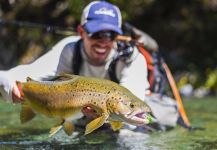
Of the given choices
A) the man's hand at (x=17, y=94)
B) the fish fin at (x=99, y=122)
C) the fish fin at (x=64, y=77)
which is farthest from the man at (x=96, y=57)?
the fish fin at (x=99, y=122)

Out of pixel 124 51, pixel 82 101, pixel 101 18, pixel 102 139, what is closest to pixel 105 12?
pixel 101 18

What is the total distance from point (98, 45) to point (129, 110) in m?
1.40

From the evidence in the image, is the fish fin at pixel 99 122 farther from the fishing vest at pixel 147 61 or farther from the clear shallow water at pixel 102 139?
the fishing vest at pixel 147 61

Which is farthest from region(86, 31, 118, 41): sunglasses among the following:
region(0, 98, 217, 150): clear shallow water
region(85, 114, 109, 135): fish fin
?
region(85, 114, 109, 135): fish fin

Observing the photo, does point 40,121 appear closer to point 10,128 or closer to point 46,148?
point 10,128

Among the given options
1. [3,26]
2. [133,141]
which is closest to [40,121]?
[133,141]

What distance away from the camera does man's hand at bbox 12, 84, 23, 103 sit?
4199mm

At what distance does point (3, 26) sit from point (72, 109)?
943 cm

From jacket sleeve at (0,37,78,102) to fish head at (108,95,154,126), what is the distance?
940 mm

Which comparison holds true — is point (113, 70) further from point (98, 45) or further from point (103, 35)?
point (103, 35)

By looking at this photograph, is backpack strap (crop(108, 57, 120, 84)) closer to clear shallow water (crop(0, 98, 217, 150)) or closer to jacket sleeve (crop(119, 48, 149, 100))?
jacket sleeve (crop(119, 48, 149, 100))

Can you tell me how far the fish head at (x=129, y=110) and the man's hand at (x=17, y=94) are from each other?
0.78 metres

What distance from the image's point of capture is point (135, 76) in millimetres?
5105

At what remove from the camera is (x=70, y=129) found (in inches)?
159
